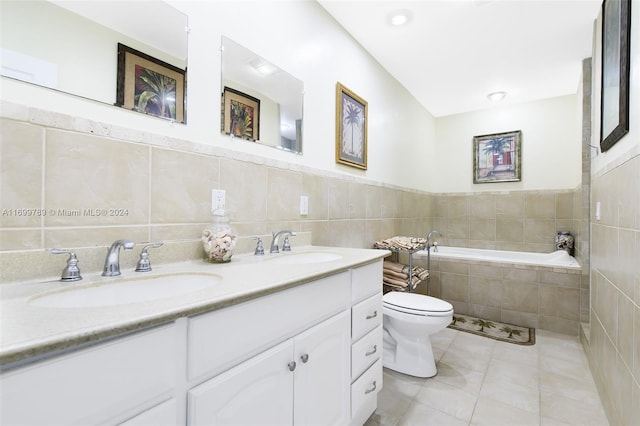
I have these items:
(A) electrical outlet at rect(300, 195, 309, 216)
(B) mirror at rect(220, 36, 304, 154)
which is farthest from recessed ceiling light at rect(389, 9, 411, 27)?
(A) electrical outlet at rect(300, 195, 309, 216)

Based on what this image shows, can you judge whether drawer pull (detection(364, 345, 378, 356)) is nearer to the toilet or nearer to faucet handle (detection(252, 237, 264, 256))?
the toilet

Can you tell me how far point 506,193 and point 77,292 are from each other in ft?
13.7

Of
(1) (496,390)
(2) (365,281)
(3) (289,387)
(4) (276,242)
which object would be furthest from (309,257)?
(1) (496,390)

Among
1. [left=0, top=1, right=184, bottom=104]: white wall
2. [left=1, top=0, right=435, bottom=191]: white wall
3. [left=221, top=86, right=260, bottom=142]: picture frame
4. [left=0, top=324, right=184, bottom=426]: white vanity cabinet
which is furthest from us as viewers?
[left=221, top=86, right=260, bottom=142]: picture frame

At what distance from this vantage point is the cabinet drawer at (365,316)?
4.29 ft

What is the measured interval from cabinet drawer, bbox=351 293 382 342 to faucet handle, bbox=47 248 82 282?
0.97 metres

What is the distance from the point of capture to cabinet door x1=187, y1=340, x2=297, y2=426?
69 centimetres

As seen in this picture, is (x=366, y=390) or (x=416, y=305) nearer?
(x=366, y=390)

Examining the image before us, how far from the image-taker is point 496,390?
5.86ft

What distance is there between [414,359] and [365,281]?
0.93m

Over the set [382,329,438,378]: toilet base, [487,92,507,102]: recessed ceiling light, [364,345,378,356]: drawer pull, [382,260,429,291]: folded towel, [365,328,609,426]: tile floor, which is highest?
[487,92,507,102]: recessed ceiling light

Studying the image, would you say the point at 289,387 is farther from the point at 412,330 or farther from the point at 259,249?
the point at 412,330

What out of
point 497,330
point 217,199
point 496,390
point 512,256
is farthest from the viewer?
point 512,256

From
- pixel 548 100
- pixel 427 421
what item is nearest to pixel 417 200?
pixel 548 100
